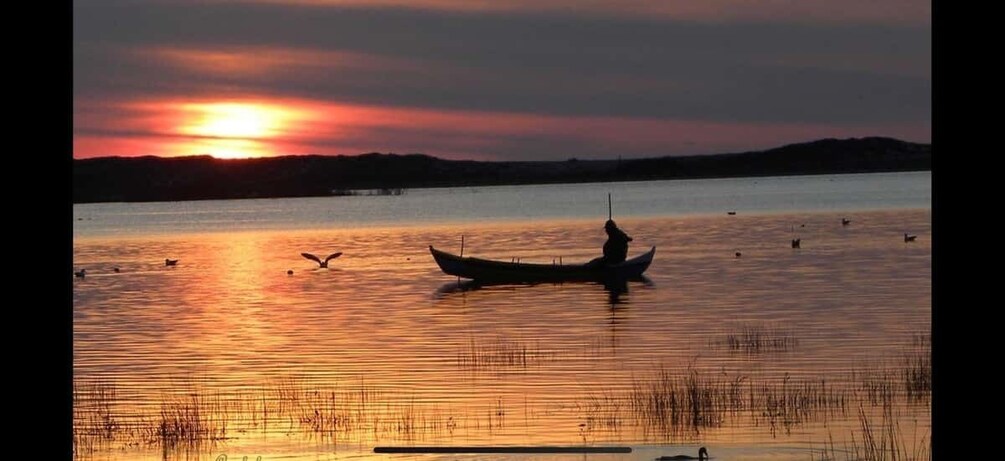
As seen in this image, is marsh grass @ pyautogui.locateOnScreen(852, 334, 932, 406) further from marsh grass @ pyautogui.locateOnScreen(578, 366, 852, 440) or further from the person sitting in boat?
the person sitting in boat

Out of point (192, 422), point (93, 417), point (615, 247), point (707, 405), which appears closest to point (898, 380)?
point (707, 405)

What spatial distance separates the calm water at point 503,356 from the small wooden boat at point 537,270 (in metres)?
0.38

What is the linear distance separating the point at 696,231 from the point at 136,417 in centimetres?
6067

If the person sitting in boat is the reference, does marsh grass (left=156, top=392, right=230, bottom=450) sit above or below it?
below

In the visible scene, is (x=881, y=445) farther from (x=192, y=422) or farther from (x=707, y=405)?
(x=192, y=422)

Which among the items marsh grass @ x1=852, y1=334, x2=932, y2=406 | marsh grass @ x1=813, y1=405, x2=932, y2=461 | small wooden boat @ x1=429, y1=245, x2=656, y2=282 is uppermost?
small wooden boat @ x1=429, y1=245, x2=656, y2=282

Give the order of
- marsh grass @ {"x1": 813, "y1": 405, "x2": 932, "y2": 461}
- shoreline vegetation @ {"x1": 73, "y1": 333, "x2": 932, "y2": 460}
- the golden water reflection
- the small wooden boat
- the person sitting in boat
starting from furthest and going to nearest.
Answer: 1. the small wooden boat
2. the person sitting in boat
3. the golden water reflection
4. shoreline vegetation @ {"x1": 73, "y1": 333, "x2": 932, "y2": 460}
5. marsh grass @ {"x1": 813, "y1": 405, "x2": 932, "y2": 461}

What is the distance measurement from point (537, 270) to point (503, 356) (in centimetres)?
1760

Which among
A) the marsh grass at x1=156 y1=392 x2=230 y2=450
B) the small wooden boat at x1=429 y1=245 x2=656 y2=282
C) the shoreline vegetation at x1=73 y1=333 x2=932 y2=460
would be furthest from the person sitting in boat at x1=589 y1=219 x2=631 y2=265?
the marsh grass at x1=156 y1=392 x2=230 y2=450

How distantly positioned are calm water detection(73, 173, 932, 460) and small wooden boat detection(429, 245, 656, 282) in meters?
0.38

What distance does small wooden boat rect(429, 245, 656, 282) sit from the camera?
3762 centimetres
